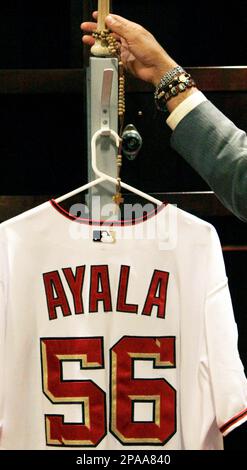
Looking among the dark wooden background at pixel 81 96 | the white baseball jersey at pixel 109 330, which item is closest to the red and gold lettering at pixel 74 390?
the white baseball jersey at pixel 109 330

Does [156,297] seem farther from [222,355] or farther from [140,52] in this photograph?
[140,52]

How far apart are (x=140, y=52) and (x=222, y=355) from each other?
1.68 ft

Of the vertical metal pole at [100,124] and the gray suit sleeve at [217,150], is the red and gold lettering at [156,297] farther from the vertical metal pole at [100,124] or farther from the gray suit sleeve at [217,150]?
the gray suit sleeve at [217,150]

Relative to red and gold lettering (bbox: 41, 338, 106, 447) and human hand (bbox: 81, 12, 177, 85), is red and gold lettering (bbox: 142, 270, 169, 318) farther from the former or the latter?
human hand (bbox: 81, 12, 177, 85)

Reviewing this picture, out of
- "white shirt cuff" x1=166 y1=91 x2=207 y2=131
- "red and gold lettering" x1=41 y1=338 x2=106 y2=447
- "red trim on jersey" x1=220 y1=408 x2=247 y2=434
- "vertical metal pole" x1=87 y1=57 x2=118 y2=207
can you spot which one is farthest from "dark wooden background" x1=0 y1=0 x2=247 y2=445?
"white shirt cuff" x1=166 y1=91 x2=207 y2=131

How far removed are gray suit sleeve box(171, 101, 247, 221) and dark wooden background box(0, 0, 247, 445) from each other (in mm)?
662

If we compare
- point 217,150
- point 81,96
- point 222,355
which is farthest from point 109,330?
point 81,96

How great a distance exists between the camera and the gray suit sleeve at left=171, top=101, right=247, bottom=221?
0.84 meters

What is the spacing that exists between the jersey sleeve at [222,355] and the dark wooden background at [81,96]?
1.28 ft

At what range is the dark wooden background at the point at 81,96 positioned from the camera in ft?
5.01

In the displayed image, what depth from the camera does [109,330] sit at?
1186mm

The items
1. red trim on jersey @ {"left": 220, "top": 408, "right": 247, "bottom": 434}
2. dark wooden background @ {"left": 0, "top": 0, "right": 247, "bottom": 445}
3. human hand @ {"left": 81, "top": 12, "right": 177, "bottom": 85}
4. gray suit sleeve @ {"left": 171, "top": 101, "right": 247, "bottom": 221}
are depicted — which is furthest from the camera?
dark wooden background @ {"left": 0, "top": 0, "right": 247, "bottom": 445}
